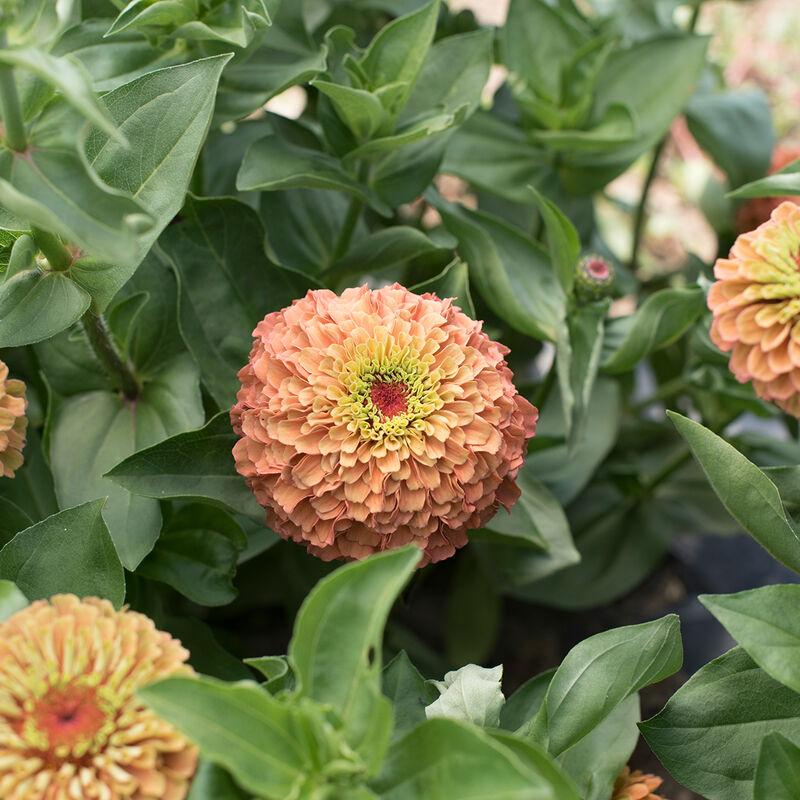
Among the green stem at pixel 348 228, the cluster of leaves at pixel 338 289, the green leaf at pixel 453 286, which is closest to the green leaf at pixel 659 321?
the cluster of leaves at pixel 338 289

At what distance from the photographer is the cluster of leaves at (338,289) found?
453mm

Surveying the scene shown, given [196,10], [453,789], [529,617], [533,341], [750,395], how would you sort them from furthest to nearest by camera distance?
[529,617] → [533,341] → [750,395] → [196,10] → [453,789]

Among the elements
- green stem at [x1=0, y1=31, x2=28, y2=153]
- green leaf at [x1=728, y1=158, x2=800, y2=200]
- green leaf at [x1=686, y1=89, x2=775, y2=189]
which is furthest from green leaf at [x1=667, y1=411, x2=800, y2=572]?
green leaf at [x1=686, y1=89, x2=775, y2=189]

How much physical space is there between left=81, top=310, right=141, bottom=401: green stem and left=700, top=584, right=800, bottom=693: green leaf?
1.48 feet

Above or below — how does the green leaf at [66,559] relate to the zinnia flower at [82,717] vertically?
below

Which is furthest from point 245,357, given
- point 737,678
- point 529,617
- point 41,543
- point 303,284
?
point 529,617

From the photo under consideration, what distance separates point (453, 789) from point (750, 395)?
0.55m

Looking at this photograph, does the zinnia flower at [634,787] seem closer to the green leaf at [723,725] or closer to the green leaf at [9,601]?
the green leaf at [723,725]

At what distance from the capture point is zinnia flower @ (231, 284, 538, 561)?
55 centimetres

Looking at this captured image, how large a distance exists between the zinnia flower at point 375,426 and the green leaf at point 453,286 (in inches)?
3.7

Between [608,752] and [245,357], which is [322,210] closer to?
[245,357]

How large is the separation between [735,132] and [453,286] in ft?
1.78

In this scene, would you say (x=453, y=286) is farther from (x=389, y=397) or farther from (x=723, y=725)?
(x=723, y=725)

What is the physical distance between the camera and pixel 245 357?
720 millimetres
